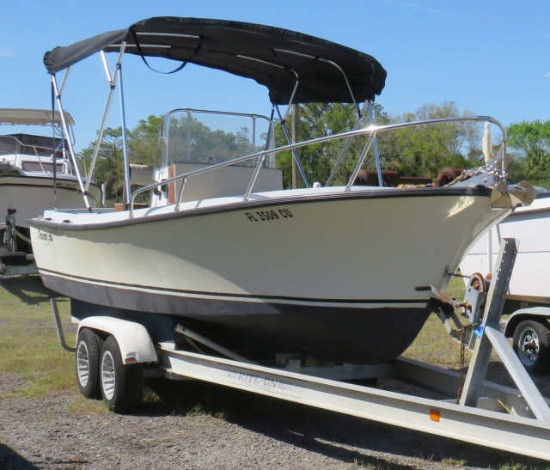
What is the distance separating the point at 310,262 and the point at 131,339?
5.35 ft

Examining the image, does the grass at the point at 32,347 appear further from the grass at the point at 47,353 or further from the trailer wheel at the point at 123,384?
the trailer wheel at the point at 123,384

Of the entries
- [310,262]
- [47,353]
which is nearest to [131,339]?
[310,262]

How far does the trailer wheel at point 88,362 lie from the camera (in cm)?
631

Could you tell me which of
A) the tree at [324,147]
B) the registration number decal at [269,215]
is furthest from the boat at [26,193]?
the registration number decal at [269,215]

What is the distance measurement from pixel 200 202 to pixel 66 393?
2216mm

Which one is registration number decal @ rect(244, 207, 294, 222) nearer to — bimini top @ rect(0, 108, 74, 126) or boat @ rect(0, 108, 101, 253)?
boat @ rect(0, 108, 101, 253)

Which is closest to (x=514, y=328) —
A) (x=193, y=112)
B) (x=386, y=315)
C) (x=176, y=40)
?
(x=386, y=315)

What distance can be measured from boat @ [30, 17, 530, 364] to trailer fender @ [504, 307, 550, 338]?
6.87 feet

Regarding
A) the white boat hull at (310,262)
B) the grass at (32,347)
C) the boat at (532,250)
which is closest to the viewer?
the white boat hull at (310,262)

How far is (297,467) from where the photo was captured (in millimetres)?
4684

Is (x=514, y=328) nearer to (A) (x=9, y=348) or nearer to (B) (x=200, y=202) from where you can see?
(B) (x=200, y=202)

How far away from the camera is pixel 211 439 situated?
17.3 ft

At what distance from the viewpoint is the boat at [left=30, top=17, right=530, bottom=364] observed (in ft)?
16.0

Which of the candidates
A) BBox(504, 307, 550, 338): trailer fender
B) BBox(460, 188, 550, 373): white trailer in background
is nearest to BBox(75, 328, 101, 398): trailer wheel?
BBox(460, 188, 550, 373): white trailer in background
